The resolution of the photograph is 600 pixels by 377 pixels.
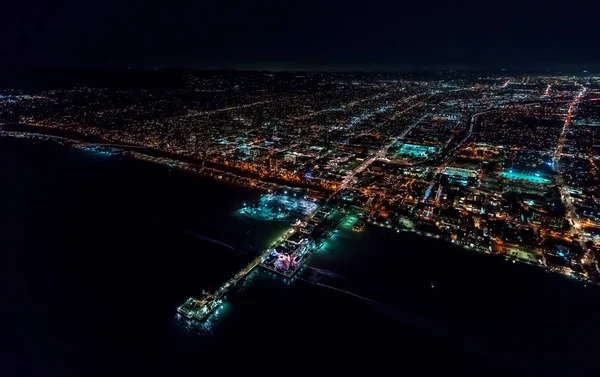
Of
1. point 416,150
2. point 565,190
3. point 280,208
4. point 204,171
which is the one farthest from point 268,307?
point 416,150

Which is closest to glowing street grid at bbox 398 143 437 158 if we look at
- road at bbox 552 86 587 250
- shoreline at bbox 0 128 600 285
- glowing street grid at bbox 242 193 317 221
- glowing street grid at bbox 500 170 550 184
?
glowing street grid at bbox 500 170 550 184

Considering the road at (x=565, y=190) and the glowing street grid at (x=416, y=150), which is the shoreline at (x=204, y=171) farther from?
the glowing street grid at (x=416, y=150)

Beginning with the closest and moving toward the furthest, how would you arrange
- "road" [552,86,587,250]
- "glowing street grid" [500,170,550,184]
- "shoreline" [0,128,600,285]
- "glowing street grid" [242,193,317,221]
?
"shoreline" [0,128,600,285] → "road" [552,86,587,250] → "glowing street grid" [242,193,317,221] → "glowing street grid" [500,170,550,184]

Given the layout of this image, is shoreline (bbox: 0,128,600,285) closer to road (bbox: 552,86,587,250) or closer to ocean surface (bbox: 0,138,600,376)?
ocean surface (bbox: 0,138,600,376)

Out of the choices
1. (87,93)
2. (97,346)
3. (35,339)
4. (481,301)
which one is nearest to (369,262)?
(481,301)

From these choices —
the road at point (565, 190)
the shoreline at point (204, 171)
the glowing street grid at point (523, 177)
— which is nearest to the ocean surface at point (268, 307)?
the shoreline at point (204, 171)

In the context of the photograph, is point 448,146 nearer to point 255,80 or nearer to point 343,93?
point 343,93
